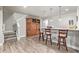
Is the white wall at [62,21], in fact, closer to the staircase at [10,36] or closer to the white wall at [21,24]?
the white wall at [21,24]

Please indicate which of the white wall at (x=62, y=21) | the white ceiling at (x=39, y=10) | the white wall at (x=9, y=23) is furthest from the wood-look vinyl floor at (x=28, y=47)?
the white ceiling at (x=39, y=10)

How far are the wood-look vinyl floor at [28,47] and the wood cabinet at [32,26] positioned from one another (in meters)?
0.18

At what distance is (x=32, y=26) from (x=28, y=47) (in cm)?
64

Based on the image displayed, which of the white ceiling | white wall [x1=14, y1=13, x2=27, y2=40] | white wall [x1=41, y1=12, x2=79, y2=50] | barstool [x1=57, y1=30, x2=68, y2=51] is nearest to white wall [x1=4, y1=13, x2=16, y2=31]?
white wall [x1=14, y1=13, x2=27, y2=40]

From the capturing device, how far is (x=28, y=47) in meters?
3.05

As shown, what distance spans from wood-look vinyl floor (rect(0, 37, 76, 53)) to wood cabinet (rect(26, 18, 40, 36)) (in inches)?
7.0

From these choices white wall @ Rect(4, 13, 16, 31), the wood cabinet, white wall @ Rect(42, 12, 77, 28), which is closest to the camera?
white wall @ Rect(42, 12, 77, 28)

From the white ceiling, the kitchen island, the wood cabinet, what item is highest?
the white ceiling

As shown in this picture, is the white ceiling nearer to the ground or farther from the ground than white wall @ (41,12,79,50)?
farther from the ground

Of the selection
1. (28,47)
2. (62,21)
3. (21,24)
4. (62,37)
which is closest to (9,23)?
(21,24)

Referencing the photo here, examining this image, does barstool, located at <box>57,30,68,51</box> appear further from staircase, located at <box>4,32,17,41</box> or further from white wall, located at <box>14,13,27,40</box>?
staircase, located at <box>4,32,17,41</box>

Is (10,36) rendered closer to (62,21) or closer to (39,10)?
(39,10)

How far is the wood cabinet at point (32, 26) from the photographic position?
3.04 meters

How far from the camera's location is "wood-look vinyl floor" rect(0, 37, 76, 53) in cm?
297
